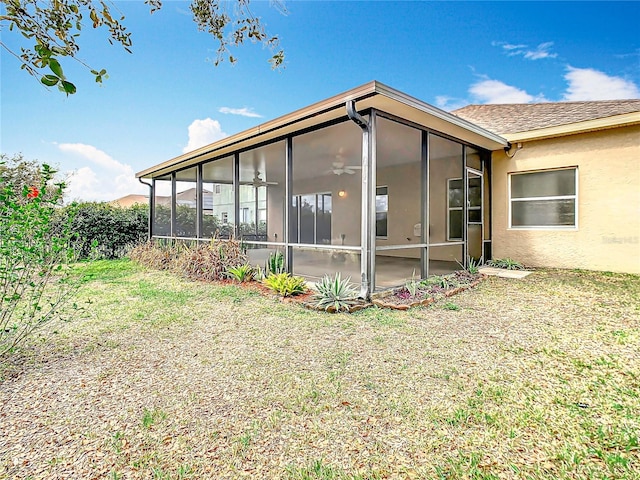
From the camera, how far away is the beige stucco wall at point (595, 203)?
6730 millimetres

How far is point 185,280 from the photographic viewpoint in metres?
7.38

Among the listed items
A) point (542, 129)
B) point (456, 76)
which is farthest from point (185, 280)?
point (456, 76)

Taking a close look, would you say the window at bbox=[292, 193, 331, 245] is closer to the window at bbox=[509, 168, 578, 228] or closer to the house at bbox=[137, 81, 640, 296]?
the house at bbox=[137, 81, 640, 296]

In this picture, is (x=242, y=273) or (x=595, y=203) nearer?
(x=242, y=273)

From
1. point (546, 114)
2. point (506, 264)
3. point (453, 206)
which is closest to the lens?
point (506, 264)

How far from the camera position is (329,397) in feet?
7.89

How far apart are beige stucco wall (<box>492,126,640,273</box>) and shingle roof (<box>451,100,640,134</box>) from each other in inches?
16.6

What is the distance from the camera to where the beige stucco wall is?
6730mm

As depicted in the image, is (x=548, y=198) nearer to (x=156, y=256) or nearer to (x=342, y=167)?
(x=342, y=167)

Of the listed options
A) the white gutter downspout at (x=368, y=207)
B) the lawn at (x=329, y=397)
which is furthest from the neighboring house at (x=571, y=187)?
the white gutter downspout at (x=368, y=207)

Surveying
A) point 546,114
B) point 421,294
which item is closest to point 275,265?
point 421,294

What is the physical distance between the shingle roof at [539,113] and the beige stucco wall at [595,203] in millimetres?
421

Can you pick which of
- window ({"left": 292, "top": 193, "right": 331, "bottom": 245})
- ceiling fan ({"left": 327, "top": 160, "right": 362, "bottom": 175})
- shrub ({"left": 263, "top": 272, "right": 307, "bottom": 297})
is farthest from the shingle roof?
shrub ({"left": 263, "top": 272, "right": 307, "bottom": 297})

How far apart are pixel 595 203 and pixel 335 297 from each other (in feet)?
20.6
